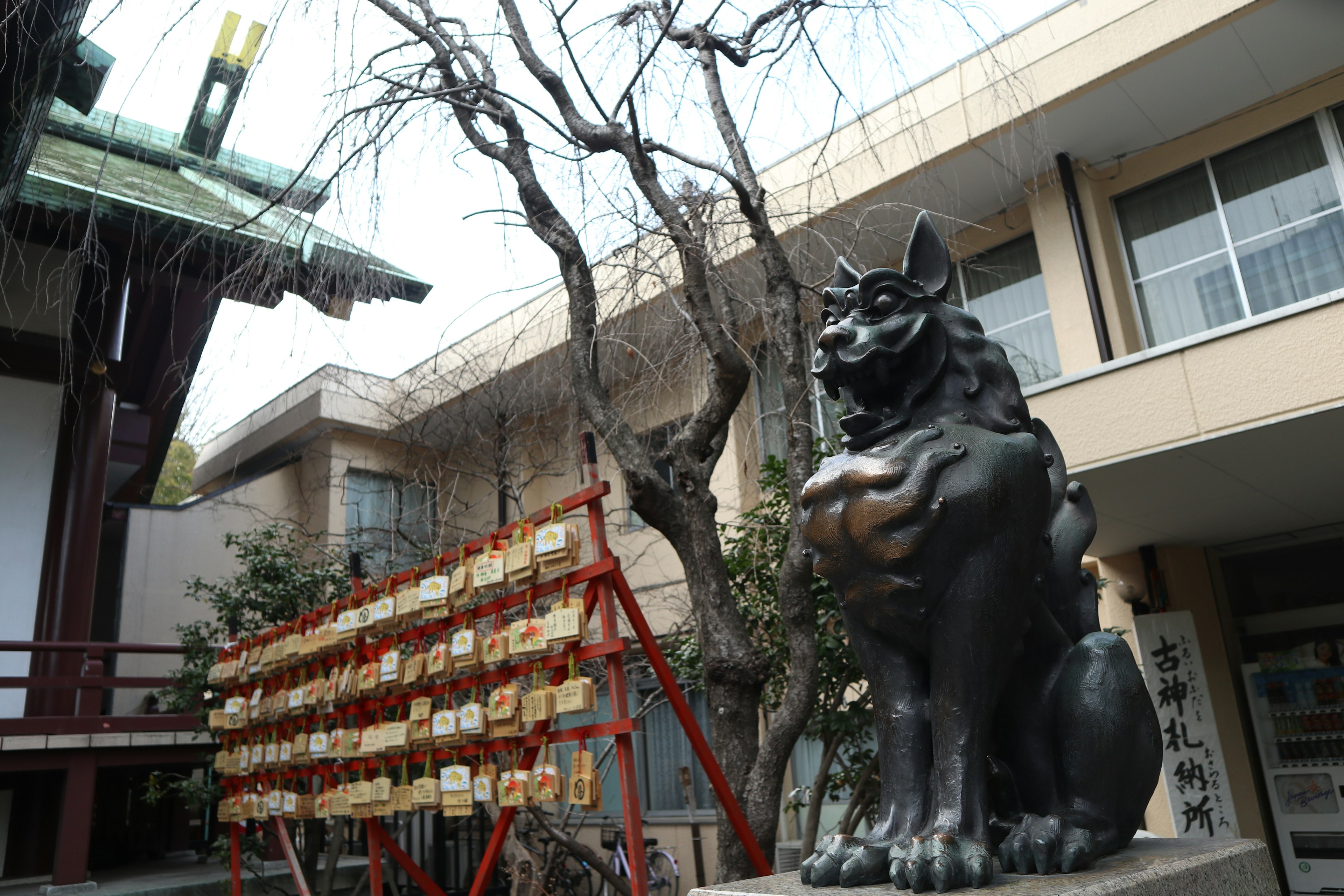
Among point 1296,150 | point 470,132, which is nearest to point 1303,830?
point 1296,150

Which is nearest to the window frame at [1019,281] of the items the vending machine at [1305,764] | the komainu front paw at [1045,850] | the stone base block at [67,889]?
the vending machine at [1305,764]

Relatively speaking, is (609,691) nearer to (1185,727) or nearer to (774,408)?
(774,408)

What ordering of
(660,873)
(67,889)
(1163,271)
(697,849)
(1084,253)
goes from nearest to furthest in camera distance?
1. (67,889)
2. (1084,253)
3. (1163,271)
4. (660,873)
5. (697,849)

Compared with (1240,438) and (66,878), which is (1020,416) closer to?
(1240,438)

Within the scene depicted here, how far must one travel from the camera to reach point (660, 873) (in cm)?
998

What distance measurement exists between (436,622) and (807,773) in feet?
18.8

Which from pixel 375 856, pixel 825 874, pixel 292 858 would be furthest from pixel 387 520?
pixel 825 874

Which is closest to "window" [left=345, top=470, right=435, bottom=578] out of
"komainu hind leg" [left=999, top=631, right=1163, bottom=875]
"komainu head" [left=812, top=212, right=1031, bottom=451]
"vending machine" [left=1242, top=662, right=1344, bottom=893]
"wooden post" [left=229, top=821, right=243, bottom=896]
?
"wooden post" [left=229, top=821, right=243, bottom=896]

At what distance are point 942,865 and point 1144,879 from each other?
0.46m

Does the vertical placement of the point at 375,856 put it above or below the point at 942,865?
below

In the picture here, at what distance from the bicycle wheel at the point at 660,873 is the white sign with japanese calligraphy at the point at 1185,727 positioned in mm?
5159

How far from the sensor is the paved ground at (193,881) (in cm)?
804

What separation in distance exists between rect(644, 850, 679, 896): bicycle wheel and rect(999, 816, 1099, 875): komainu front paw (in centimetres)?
863

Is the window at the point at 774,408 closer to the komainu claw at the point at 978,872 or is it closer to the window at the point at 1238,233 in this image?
the window at the point at 1238,233
